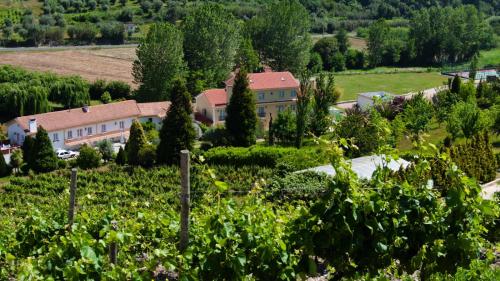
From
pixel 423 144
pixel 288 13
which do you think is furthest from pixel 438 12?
pixel 423 144

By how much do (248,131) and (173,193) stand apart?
9804 mm

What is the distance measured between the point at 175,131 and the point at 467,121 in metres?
12.7

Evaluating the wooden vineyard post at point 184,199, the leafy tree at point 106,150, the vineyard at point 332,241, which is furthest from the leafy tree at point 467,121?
the wooden vineyard post at point 184,199

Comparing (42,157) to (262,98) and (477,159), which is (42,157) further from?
(477,159)

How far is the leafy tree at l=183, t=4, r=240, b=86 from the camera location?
44.7 m

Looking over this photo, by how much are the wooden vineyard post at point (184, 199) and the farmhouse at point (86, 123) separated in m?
27.7

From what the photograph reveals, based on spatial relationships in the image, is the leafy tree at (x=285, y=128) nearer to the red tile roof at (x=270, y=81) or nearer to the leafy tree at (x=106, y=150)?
the red tile roof at (x=270, y=81)

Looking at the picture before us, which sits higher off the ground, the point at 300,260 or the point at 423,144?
the point at 423,144

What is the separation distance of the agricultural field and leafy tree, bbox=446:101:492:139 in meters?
30.4

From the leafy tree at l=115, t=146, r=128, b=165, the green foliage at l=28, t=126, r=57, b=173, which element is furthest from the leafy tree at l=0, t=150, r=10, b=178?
the leafy tree at l=115, t=146, r=128, b=165

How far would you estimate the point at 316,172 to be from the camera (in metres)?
22.2

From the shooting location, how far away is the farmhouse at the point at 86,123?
33.6 m

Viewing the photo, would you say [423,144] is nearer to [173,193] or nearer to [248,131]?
[173,193]

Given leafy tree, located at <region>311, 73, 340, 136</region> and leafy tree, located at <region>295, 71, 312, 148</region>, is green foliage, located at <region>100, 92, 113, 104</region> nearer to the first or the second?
leafy tree, located at <region>311, 73, 340, 136</region>
